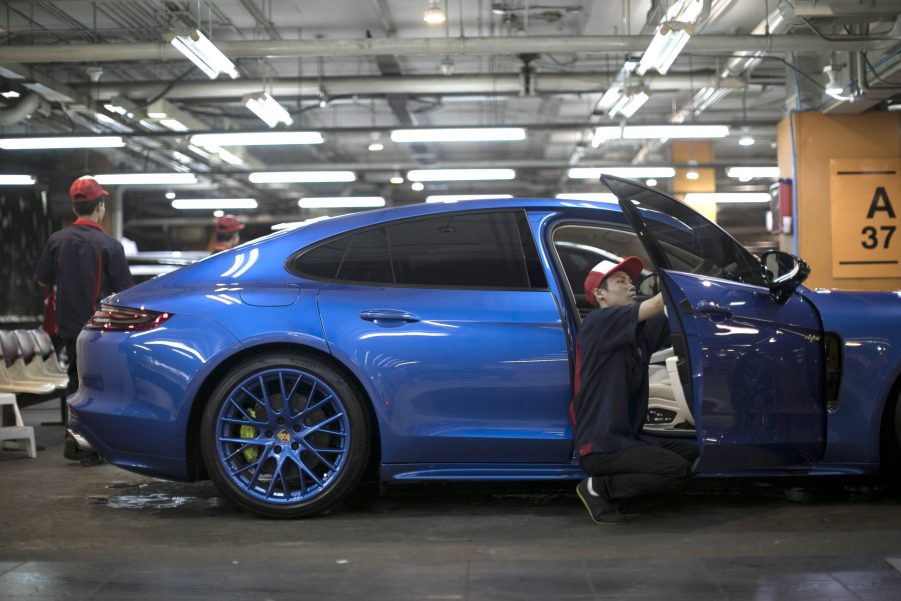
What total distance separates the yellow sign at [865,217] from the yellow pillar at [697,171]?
8987mm

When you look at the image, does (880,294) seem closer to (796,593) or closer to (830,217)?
(796,593)

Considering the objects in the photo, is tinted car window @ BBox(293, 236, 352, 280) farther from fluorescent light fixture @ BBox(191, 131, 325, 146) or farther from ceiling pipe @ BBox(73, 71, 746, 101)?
ceiling pipe @ BBox(73, 71, 746, 101)

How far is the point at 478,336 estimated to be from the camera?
13.6 feet

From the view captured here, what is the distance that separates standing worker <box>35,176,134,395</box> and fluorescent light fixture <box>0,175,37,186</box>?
13885 mm

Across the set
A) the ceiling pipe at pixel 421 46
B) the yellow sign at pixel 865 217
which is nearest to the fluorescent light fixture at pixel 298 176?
the ceiling pipe at pixel 421 46

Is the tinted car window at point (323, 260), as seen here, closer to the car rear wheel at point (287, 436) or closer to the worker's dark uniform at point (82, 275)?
the car rear wheel at point (287, 436)

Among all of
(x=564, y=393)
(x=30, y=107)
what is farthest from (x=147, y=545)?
(x=30, y=107)

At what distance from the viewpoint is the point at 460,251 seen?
14.3 ft

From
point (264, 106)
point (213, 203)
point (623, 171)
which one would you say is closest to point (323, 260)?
point (264, 106)

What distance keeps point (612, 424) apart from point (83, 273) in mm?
3677

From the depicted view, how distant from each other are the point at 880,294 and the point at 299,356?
2.55 m

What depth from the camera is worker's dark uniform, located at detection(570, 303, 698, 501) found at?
396 centimetres

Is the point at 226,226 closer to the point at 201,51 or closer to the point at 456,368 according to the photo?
the point at 201,51

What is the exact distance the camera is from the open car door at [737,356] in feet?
13.1
